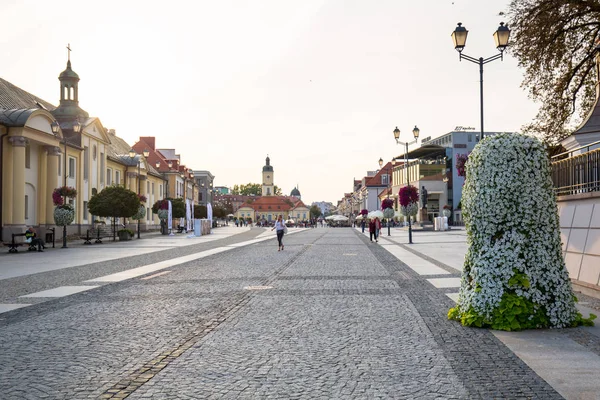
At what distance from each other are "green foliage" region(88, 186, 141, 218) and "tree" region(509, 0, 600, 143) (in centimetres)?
2607

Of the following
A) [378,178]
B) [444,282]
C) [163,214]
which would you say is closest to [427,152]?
[378,178]

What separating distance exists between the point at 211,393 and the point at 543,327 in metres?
4.59

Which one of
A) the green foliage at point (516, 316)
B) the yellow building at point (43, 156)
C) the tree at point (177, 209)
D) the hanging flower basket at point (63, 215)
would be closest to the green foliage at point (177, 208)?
the tree at point (177, 209)

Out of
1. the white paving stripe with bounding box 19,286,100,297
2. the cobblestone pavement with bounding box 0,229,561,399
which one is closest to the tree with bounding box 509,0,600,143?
the cobblestone pavement with bounding box 0,229,561,399

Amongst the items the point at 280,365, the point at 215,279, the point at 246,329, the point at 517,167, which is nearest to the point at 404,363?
the point at 280,365

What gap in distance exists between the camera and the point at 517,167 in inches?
269

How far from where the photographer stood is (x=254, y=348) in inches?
230

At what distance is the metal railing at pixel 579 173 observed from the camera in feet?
34.5

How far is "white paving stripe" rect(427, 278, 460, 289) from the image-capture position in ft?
37.5

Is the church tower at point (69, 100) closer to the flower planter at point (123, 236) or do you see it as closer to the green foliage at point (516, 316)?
the flower planter at point (123, 236)

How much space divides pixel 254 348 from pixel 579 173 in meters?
8.65

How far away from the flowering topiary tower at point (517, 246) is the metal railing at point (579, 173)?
14.1 feet

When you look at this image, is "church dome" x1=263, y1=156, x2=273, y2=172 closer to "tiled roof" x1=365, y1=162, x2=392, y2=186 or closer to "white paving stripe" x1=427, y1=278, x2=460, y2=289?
"tiled roof" x1=365, y1=162, x2=392, y2=186

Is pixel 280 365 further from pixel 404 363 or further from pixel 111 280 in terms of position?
pixel 111 280
